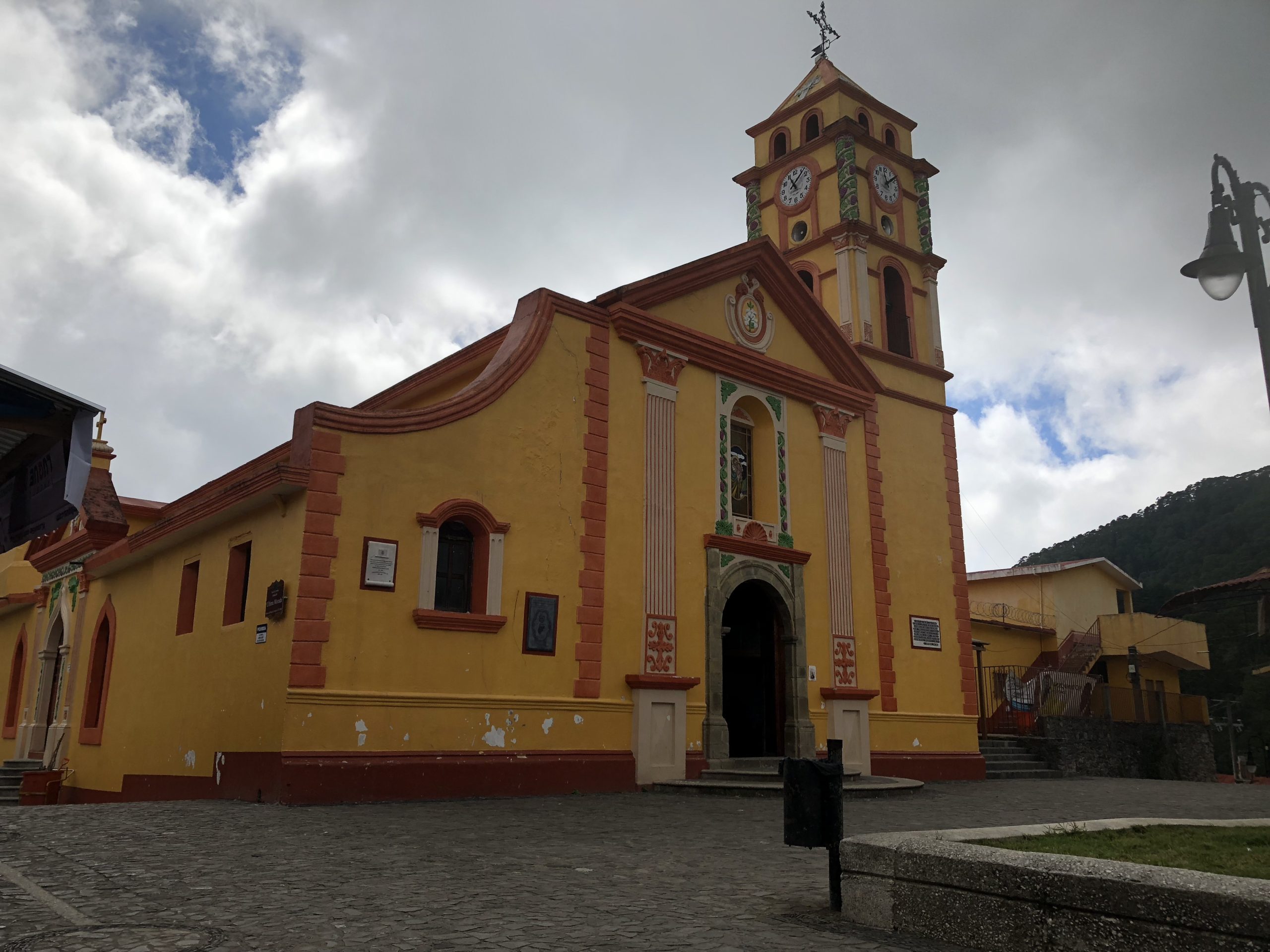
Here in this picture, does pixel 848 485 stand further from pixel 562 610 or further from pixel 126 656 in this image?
pixel 126 656

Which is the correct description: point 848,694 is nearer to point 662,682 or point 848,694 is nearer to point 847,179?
point 662,682

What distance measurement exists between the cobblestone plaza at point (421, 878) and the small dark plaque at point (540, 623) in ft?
7.82

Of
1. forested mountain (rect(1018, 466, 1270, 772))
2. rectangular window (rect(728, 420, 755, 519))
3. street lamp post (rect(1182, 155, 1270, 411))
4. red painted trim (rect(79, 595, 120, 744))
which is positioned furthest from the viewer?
forested mountain (rect(1018, 466, 1270, 772))

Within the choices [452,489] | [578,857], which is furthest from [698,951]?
[452,489]

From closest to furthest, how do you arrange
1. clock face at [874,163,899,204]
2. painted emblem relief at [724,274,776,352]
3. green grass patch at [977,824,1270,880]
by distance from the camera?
green grass patch at [977,824,1270,880] < painted emblem relief at [724,274,776,352] < clock face at [874,163,899,204]

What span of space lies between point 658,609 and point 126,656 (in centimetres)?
881

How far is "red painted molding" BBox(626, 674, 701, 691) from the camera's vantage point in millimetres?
13766

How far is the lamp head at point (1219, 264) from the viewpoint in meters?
7.73

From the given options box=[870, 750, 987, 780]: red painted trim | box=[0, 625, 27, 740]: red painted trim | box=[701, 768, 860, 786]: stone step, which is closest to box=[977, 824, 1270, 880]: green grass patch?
box=[701, 768, 860, 786]: stone step

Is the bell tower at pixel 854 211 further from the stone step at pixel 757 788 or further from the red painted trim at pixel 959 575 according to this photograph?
the stone step at pixel 757 788

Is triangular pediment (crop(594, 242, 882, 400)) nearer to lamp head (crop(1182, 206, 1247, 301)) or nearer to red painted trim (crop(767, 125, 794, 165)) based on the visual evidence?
red painted trim (crop(767, 125, 794, 165))

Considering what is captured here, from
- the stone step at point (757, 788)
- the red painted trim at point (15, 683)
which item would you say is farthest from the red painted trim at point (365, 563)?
the red painted trim at point (15, 683)

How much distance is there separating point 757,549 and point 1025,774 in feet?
26.2

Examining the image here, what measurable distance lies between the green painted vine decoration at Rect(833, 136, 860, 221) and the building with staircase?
423 inches
